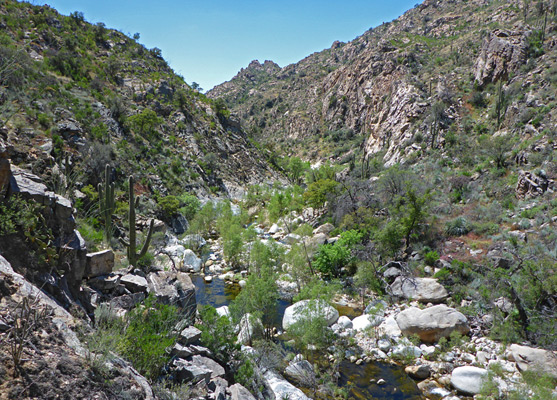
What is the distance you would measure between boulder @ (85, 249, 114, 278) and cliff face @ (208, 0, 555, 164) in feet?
102

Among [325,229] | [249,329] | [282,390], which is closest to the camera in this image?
[282,390]

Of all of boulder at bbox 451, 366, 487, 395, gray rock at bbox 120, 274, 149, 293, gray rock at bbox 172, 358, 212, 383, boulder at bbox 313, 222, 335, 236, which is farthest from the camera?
boulder at bbox 313, 222, 335, 236

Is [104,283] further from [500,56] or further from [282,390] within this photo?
[500,56]

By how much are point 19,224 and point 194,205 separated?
24.8m

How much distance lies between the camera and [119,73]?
1663 inches

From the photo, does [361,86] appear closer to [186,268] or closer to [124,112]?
[124,112]

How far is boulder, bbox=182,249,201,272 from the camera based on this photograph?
21.8 m

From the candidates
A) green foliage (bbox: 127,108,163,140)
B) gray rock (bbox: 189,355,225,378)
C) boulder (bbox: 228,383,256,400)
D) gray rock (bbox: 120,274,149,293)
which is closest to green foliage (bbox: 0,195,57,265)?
gray rock (bbox: 120,274,149,293)

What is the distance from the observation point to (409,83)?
5228 cm

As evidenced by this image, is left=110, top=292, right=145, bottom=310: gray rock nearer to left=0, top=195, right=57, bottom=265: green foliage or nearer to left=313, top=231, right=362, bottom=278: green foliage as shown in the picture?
left=0, top=195, right=57, bottom=265: green foliage

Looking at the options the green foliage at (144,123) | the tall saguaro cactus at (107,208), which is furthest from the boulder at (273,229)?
the green foliage at (144,123)

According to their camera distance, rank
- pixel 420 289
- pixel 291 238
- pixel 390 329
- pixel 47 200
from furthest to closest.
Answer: pixel 291 238 < pixel 420 289 < pixel 390 329 < pixel 47 200

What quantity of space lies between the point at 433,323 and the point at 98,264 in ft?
42.9

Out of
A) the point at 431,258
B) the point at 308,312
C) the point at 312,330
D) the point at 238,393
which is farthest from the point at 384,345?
the point at 238,393
